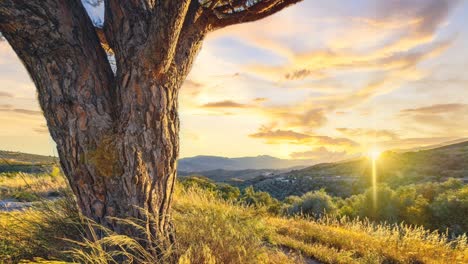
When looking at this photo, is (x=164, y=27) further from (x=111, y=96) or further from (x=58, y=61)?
(x=58, y=61)

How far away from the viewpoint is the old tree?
11.0 ft

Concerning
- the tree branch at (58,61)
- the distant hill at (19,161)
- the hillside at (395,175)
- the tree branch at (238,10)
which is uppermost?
the tree branch at (238,10)

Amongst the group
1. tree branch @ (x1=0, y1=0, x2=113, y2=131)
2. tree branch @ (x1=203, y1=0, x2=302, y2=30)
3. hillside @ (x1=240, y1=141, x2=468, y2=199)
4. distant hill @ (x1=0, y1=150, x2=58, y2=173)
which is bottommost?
hillside @ (x1=240, y1=141, x2=468, y2=199)

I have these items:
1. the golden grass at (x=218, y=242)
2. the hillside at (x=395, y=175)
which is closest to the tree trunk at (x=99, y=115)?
the golden grass at (x=218, y=242)

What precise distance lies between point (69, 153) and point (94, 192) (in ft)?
1.66

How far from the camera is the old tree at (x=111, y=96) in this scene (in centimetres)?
337

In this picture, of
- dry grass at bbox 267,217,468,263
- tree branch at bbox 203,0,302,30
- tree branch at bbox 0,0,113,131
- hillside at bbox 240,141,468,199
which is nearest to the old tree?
tree branch at bbox 0,0,113,131

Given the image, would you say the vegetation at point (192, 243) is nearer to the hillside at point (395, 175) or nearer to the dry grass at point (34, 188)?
the dry grass at point (34, 188)

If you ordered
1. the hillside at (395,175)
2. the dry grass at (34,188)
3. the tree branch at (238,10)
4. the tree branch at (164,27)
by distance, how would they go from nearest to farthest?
the tree branch at (164,27)
the tree branch at (238,10)
the dry grass at (34,188)
the hillside at (395,175)

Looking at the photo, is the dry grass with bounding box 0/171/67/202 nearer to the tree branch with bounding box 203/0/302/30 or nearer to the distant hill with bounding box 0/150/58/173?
the distant hill with bounding box 0/150/58/173

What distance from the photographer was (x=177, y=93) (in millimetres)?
3965

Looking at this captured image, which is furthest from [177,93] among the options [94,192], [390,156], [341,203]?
[390,156]

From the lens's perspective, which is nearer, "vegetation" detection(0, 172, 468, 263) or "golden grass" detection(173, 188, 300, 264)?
"vegetation" detection(0, 172, 468, 263)

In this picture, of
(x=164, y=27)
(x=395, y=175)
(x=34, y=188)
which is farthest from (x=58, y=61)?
(x=395, y=175)
